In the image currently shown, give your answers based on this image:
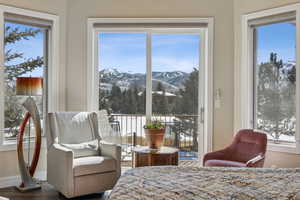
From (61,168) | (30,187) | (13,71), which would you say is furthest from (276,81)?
(13,71)

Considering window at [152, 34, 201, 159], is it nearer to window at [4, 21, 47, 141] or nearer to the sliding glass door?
the sliding glass door

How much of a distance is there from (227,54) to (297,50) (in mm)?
952

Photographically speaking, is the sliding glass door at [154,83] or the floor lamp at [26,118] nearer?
the floor lamp at [26,118]

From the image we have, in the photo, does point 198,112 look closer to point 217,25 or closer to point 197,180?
point 217,25

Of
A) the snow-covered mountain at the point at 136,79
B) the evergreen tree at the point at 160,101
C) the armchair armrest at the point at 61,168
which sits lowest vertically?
the armchair armrest at the point at 61,168

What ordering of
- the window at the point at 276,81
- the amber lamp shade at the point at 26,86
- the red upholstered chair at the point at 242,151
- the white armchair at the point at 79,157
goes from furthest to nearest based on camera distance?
the window at the point at 276,81
the amber lamp shade at the point at 26,86
the red upholstered chair at the point at 242,151
the white armchair at the point at 79,157

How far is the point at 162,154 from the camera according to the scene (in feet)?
Answer: 12.4

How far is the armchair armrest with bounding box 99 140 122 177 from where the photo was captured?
12.4 feet

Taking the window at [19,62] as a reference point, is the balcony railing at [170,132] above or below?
below

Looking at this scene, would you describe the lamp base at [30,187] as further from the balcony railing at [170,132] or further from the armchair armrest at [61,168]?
the balcony railing at [170,132]

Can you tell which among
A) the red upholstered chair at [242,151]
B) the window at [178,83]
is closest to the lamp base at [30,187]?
the window at [178,83]

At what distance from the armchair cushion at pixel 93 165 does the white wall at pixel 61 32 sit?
1086 millimetres

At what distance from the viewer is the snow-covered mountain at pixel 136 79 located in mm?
4773

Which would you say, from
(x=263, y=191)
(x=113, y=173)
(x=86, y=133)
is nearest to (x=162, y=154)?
(x=113, y=173)
